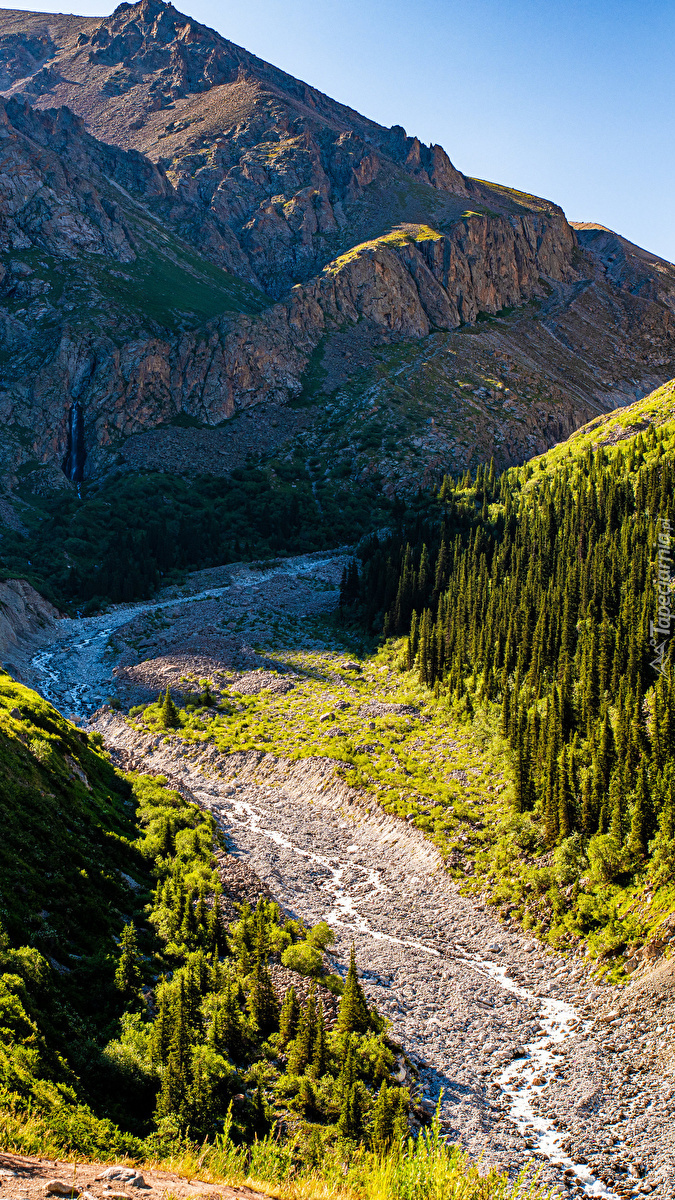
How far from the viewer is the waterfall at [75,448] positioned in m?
159

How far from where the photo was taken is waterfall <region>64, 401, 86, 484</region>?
159m

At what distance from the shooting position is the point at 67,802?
3400 cm

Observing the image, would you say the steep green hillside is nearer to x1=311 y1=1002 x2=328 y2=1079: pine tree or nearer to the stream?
the stream

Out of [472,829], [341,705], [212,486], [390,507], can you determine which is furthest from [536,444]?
[472,829]

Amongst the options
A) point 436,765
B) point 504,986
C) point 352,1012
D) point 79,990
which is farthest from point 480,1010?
point 436,765

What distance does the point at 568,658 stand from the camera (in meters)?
55.3

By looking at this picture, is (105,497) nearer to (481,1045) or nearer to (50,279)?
(50,279)

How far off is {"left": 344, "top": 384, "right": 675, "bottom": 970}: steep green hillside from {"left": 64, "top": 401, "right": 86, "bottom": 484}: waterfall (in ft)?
261

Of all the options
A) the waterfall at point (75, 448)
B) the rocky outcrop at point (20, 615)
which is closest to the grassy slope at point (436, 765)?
the rocky outcrop at point (20, 615)

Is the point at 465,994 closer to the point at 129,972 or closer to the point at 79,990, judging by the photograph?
the point at 129,972

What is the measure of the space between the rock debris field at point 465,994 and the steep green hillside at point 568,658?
2869mm

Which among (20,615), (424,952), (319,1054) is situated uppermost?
(20,615)

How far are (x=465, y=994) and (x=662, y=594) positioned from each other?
34.1 m

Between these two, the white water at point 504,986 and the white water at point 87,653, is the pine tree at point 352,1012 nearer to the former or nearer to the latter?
the white water at point 504,986
